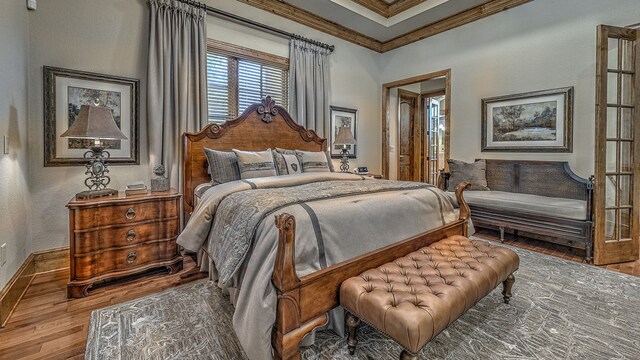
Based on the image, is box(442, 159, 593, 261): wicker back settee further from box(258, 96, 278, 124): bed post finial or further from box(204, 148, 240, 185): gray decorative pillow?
box(204, 148, 240, 185): gray decorative pillow

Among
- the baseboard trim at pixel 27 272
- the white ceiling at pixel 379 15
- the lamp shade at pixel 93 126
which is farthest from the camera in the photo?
the white ceiling at pixel 379 15

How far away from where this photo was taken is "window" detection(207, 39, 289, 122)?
12.1 feet

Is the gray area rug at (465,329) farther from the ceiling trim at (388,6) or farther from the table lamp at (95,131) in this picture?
the ceiling trim at (388,6)

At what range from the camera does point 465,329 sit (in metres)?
1.87

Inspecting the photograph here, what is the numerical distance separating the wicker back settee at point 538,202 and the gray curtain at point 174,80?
3.75 metres

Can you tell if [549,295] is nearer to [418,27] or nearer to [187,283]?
[187,283]

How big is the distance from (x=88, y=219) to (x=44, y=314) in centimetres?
69

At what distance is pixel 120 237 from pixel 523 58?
5.20m

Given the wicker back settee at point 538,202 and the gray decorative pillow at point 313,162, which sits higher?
the gray decorative pillow at point 313,162

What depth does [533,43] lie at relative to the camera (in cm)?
387

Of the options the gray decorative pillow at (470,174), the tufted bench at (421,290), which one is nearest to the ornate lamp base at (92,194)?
the tufted bench at (421,290)

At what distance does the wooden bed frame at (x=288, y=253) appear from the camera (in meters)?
1.39

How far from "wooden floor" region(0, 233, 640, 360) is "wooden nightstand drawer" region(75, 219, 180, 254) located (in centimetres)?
37

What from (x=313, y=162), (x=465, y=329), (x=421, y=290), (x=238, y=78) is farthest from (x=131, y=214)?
(x=465, y=329)
